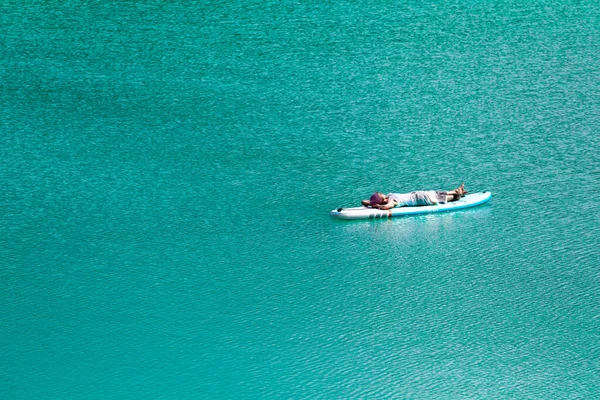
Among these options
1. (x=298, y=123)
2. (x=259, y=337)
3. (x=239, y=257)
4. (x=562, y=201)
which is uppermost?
(x=298, y=123)

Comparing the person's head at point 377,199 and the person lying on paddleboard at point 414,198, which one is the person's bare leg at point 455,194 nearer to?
the person lying on paddleboard at point 414,198

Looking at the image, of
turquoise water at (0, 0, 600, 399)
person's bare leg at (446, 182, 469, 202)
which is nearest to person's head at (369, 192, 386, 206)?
turquoise water at (0, 0, 600, 399)

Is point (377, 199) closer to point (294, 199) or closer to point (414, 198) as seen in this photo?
point (414, 198)

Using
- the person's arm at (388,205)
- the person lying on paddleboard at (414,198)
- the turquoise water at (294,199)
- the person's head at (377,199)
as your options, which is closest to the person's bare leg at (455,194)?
the person lying on paddleboard at (414,198)

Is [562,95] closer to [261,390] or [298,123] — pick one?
[298,123]

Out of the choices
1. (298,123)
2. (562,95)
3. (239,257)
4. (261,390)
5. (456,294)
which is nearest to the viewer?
(261,390)

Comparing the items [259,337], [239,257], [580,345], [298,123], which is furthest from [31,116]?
[580,345]
